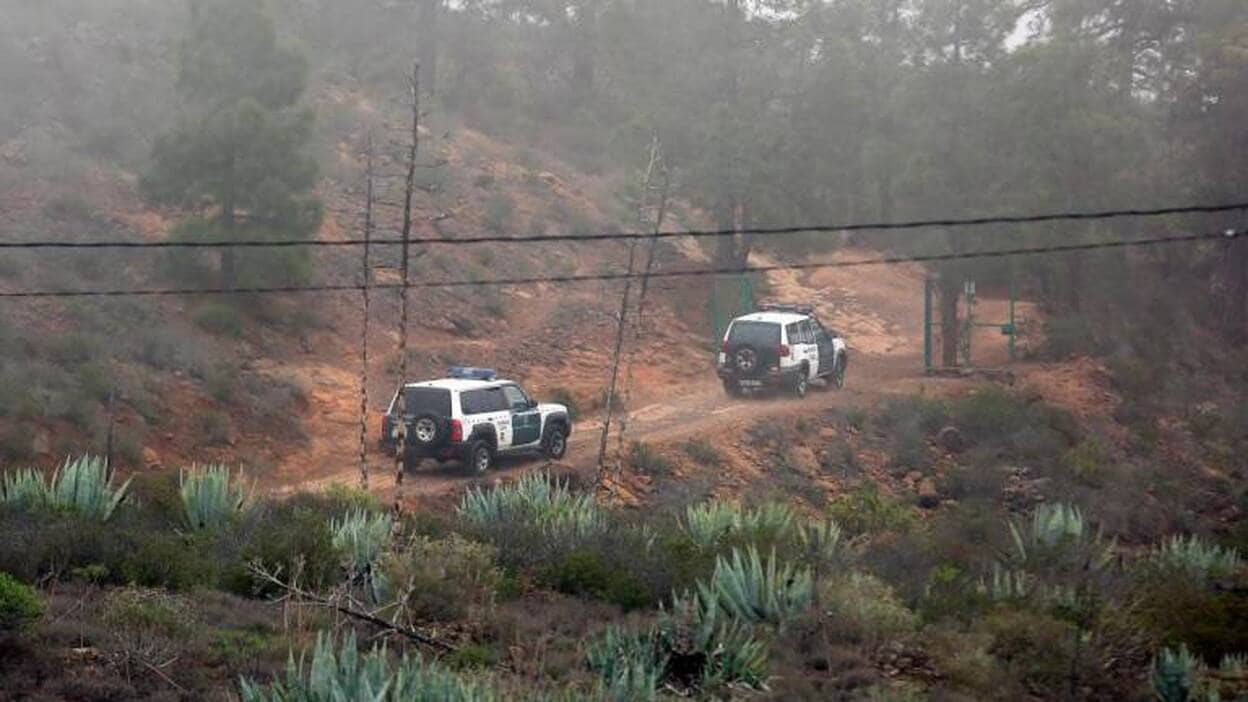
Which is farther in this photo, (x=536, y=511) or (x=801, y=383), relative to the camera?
(x=801, y=383)

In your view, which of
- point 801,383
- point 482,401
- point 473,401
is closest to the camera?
point 473,401

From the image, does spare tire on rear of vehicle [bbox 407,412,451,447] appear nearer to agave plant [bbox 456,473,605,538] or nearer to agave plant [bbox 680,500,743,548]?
agave plant [bbox 456,473,605,538]

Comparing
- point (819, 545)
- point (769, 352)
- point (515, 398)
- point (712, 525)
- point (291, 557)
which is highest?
point (769, 352)

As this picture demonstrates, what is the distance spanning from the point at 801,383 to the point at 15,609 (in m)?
23.3

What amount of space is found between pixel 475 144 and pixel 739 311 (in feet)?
46.7

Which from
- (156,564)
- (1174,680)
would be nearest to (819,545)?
(1174,680)

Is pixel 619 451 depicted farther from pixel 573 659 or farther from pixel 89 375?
pixel 573 659

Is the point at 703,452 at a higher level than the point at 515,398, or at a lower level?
lower

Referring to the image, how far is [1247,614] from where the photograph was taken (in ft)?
45.2

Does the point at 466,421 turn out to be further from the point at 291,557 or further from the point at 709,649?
the point at 709,649

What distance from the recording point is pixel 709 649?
11.5 m

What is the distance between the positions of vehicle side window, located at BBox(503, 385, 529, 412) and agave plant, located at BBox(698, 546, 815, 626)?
11.7 m

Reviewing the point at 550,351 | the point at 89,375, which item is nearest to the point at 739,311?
the point at 550,351

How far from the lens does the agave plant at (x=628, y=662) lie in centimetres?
973
